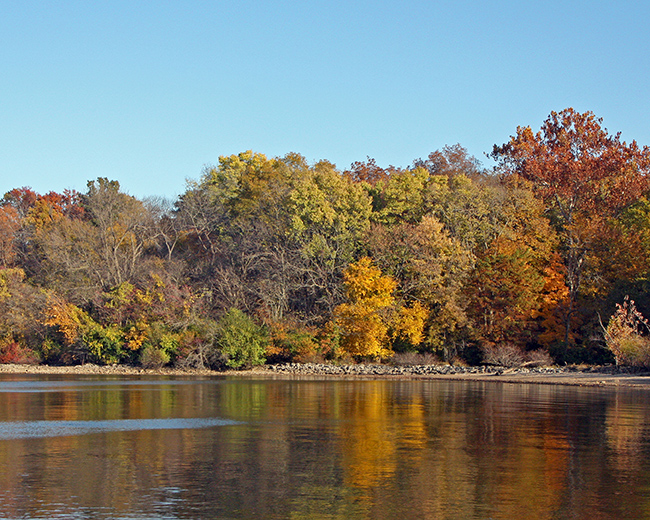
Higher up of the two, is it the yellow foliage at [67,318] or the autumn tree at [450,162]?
the autumn tree at [450,162]

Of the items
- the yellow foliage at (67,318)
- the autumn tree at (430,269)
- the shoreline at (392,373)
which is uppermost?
the autumn tree at (430,269)

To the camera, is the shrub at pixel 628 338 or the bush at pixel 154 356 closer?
the shrub at pixel 628 338

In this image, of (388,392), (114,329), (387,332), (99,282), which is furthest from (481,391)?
(99,282)

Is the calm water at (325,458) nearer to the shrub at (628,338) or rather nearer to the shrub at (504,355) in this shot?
the shrub at (628,338)

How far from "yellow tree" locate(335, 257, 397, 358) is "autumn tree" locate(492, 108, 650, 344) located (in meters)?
12.7

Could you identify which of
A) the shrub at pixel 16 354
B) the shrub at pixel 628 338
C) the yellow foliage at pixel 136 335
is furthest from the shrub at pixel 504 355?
the shrub at pixel 16 354

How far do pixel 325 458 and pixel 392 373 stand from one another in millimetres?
35289

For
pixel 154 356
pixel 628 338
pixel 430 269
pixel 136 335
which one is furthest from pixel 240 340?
pixel 628 338

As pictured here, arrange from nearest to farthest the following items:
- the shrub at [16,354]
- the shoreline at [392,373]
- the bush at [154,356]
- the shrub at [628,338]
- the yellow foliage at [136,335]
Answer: the shoreline at [392,373], the shrub at [628,338], the bush at [154,356], the yellow foliage at [136,335], the shrub at [16,354]

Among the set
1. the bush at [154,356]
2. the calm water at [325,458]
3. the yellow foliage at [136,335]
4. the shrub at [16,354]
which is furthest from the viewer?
the shrub at [16,354]

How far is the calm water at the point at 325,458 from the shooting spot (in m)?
14.0

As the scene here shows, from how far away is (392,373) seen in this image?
53688mm

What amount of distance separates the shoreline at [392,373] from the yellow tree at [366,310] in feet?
5.20

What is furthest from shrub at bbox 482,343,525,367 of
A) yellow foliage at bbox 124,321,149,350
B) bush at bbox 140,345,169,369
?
yellow foliage at bbox 124,321,149,350
